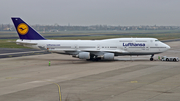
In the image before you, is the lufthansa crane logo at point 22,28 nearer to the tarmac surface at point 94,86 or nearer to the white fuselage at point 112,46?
the white fuselage at point 112,46

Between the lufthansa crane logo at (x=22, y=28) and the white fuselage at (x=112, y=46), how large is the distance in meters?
2.28

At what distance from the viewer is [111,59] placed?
140 ft

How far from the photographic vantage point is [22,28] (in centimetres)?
4594

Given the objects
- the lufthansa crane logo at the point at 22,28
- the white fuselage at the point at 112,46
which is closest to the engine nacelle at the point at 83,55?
the white fuselage at the point at 112,46

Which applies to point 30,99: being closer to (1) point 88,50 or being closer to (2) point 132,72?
(2) point 132,72

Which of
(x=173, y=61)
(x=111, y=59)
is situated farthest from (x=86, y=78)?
(x=173, y=61)

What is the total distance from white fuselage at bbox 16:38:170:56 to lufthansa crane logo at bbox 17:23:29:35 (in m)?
2.28

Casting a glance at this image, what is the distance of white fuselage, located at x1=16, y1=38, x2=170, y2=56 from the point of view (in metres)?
44.2

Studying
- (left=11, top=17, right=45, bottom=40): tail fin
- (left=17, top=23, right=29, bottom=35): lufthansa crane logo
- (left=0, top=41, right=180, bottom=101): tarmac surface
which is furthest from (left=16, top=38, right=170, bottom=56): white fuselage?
(left=0, top=41, right=180, bottom=101): tarmac surface

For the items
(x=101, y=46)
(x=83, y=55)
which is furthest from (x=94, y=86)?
(x=101, y=46)

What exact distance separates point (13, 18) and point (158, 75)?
95.8 feet

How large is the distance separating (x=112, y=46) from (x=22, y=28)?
17.2 m

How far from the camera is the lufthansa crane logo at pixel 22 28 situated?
1805 inches

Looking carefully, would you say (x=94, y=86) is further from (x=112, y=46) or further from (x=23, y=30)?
(x=23, y=30)
